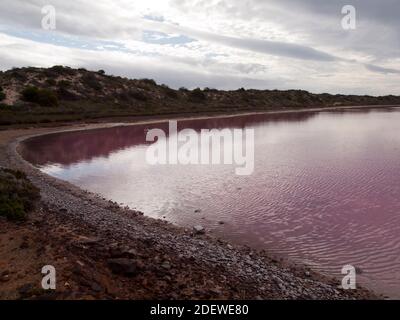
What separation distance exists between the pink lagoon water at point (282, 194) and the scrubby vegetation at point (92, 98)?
16.8m

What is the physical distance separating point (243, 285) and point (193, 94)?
84.4 metres

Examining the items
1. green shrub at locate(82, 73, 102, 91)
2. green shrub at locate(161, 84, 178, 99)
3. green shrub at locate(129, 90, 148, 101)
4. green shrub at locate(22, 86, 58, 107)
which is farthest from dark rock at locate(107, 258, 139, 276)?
green shrub at locate(161, 84, 178, 99)

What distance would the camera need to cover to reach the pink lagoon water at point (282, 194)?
1302 cm

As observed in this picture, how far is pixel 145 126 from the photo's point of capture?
53.4 meters

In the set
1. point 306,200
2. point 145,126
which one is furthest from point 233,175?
point 145,126

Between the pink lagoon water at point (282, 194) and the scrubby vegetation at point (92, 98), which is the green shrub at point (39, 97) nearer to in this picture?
the scrubby vegetation at point (92, 98)

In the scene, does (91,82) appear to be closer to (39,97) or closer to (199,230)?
(39,97)

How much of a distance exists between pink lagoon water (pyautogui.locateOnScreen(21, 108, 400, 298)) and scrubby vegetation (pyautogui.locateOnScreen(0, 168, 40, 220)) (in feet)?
13.7

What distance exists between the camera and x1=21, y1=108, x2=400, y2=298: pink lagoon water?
1302cm

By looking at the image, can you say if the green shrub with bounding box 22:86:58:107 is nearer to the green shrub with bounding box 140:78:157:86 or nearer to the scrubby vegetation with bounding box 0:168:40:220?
the green shrub with bounding box 140:78:157:86

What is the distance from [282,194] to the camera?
19.9 meters

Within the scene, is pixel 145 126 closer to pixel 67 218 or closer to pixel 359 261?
pixel 67 218

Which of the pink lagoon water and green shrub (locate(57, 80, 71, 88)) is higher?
green shrub (locate(57, 80, 71, 88))

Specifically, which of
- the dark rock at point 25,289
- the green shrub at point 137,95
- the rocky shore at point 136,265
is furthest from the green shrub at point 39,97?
the dark rock at point 25,289
